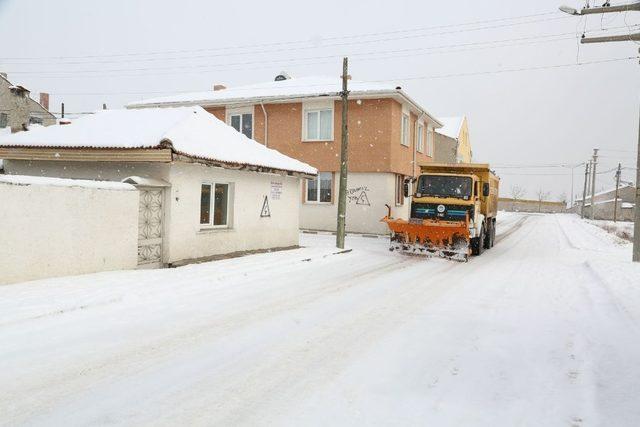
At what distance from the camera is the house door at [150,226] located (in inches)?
437

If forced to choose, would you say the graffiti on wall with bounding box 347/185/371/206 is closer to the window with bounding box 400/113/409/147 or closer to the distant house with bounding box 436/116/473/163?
the window with bounding box 400/113/409/147

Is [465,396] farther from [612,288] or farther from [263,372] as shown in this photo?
[612,288]

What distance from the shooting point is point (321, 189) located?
81.9 feet

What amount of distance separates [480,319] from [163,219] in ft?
24.4

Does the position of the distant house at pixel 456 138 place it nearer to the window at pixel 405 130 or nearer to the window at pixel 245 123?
the window at pixel 405 130

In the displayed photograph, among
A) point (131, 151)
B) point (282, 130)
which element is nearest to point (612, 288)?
point (131, 151)

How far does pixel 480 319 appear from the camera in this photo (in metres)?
7.51

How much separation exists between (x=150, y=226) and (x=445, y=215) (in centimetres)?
895

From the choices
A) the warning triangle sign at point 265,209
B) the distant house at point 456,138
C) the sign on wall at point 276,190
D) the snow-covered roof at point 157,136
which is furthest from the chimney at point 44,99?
the warning triangle sign at point 265,209

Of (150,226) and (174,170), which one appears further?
(174,170)

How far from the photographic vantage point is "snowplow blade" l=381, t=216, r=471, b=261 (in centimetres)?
1486

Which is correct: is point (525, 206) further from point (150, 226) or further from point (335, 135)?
point (150, 226)

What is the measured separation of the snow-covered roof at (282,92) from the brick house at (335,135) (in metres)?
0.05

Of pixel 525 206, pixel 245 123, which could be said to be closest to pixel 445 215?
pixel 245 123
